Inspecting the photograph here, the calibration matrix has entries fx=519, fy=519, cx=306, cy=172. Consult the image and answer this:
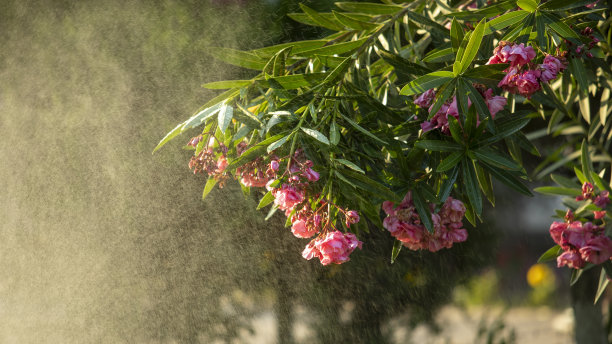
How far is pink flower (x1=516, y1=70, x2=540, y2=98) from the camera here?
1.12 m

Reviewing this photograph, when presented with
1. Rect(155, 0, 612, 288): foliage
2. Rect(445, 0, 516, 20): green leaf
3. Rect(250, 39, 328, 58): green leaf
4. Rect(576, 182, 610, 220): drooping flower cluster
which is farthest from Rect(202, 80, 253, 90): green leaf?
Rect(576, 182, 610, 220): drooping flower cluster

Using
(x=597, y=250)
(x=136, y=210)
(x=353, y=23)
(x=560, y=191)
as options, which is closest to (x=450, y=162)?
(x=353, y=23)

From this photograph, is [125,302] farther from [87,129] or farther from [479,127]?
[479,127]

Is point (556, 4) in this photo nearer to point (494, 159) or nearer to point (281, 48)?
point (494, 159)

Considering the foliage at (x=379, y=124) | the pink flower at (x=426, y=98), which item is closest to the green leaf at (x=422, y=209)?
the foliage at (x=379, y=124)

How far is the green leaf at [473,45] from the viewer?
1.17m

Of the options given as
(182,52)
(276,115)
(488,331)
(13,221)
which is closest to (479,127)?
(276,115)

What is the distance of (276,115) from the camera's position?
3.76 feet

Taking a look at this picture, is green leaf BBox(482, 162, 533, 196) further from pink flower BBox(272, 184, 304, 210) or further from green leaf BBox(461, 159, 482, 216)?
pink flower BBox(272, 184, 304, 210)

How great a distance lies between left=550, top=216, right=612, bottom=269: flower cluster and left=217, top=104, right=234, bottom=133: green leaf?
1.06 meters

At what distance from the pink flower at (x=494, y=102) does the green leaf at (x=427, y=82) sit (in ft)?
0.37

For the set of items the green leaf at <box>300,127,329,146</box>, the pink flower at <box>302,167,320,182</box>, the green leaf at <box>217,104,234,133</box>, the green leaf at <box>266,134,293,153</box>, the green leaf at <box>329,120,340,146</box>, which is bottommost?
the pink flower at <box>302,167,320,182</box>

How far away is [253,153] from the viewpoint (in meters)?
1.12

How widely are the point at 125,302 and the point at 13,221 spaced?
0.70m
